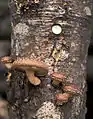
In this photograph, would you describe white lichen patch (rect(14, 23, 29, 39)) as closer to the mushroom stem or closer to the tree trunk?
the tree trunk

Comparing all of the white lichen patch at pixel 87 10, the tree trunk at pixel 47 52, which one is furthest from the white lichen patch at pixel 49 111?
the white lichen patch at pixel 87 10

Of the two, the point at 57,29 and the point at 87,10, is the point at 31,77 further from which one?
the point at 87,10

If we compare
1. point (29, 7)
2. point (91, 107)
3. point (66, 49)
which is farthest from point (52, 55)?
point (91, 107)

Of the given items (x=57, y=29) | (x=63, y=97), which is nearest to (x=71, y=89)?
(x=63, y=97)

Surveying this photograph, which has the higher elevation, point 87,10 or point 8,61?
point 87,10

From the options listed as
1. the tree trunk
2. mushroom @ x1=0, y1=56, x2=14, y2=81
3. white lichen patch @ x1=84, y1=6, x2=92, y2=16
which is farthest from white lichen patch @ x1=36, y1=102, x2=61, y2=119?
white lichen patch @ x1=84, y1=6, x2=92, y2=16

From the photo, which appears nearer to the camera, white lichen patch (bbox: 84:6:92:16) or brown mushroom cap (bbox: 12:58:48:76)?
brown mushroom cap (bbox: 12:58:48:76)
